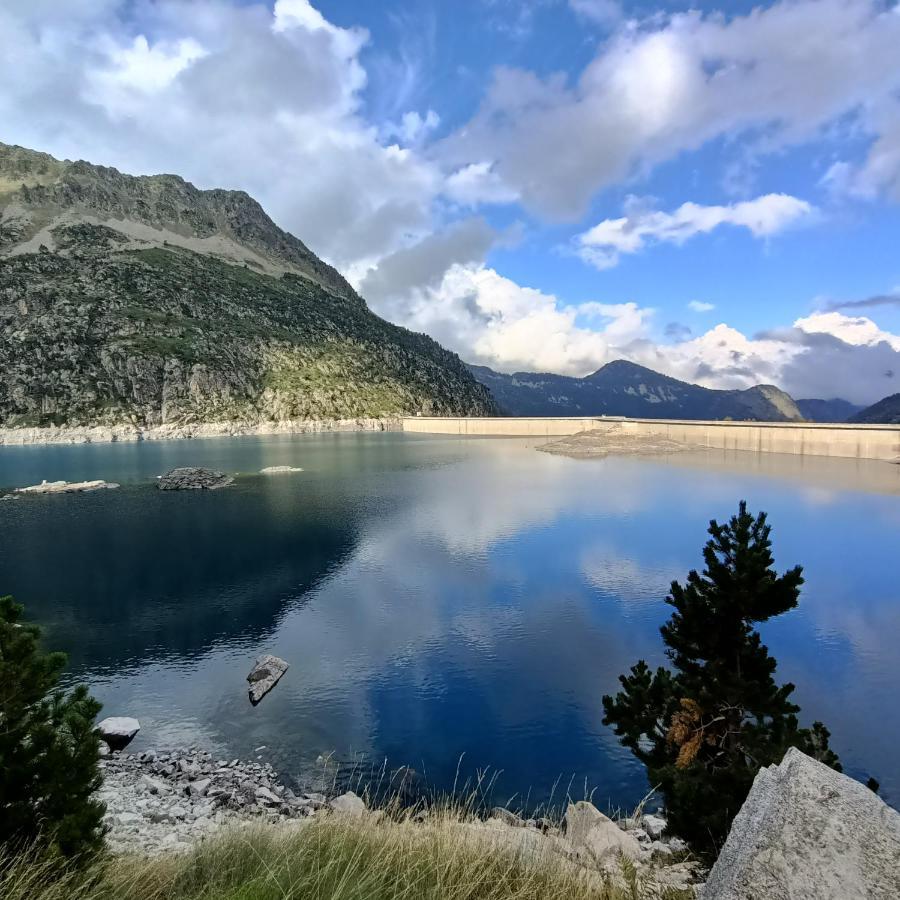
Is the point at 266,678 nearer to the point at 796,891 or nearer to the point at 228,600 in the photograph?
the point at 228,600

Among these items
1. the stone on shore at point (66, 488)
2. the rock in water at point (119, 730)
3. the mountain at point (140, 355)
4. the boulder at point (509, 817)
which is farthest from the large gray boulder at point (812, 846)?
the mountain at point (140, 355)

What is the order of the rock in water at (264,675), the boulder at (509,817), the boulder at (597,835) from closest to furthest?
the boulder at (597,835)
the boulder at (509,817)
the rock in water at (264,675)

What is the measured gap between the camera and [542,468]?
89.6 metres

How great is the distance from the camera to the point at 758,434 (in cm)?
11281

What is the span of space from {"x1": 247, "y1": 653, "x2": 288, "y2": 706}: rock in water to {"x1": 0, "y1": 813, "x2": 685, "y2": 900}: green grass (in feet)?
49.5

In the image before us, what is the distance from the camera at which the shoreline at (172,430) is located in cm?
14025

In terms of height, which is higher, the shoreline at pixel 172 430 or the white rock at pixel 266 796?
the shoreline at pixel 172 430

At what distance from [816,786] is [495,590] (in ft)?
92.2

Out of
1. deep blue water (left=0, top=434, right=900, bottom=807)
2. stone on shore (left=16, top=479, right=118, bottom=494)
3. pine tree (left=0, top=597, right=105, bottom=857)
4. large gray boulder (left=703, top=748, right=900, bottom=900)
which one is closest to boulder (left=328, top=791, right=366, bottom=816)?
deep blue water (left=0, top=434, right=900, bottom=807)

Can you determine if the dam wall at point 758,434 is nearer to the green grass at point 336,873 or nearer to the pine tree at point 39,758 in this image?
the green grass at point 336,873

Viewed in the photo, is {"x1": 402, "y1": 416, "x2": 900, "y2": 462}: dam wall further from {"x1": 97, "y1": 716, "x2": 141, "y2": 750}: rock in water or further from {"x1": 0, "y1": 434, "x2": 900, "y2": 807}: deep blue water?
{"x1": 97, "y1": 716, "x2": 141, "y2": 750}: rock in water

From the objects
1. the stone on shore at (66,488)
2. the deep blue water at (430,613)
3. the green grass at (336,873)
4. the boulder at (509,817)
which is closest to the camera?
the green grass at (336,873)

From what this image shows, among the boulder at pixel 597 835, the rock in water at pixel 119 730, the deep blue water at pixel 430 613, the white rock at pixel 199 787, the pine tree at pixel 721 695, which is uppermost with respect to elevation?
the pine tree at pixel 721 695

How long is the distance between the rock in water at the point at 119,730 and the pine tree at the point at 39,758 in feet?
42.1
